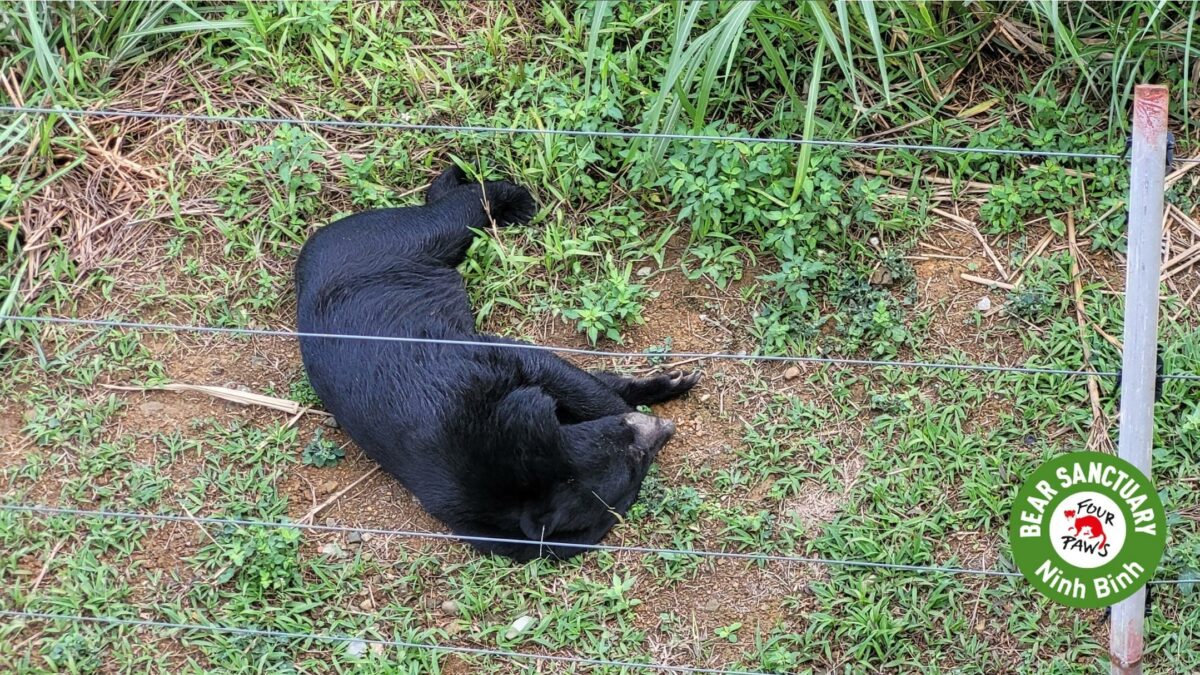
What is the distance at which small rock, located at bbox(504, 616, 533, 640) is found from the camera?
341 cm

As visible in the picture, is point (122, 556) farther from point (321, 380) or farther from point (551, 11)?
point (551, 11)

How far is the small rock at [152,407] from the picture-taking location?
382 cm

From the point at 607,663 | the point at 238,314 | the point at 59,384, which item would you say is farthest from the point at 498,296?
the point at 59,384

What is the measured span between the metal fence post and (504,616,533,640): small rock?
76.9 inches

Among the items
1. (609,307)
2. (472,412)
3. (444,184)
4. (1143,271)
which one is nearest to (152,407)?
(472,412)

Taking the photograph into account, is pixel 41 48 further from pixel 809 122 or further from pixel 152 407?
pixel 809 122

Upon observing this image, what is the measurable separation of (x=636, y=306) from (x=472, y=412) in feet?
2.33

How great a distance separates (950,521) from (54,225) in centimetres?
355

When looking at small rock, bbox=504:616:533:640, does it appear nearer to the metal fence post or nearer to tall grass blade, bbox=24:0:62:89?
the metal fence post

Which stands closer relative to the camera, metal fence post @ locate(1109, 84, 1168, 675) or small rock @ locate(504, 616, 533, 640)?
metal fence post @ locate(1109, 84, 1168, 675)

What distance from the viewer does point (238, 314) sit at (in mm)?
3922

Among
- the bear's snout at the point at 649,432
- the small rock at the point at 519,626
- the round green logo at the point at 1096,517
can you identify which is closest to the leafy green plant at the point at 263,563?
the small rock at the point at 519,626

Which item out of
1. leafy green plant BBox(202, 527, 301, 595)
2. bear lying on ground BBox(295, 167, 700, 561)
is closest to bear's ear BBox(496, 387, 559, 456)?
bear lying on ground BBox(295, 167, 700, 561)

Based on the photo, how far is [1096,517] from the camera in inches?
86.0
